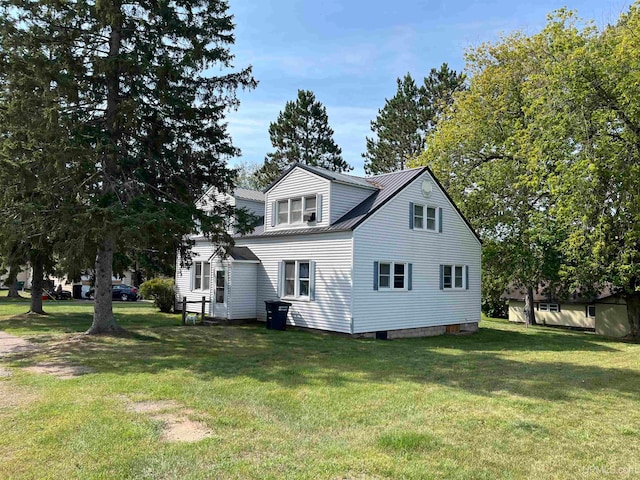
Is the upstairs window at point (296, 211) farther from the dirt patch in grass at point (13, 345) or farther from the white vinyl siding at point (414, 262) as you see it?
the dirt patch in grass at point (13, 345)

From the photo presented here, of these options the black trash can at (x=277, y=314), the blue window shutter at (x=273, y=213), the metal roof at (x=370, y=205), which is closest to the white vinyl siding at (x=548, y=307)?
the metal roof at (x=370, y=205)

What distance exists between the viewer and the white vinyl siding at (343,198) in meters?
17.5

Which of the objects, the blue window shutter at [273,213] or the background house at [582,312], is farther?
the background house at [582,312]

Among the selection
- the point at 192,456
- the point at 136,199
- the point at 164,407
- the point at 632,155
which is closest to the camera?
the point at 192,456

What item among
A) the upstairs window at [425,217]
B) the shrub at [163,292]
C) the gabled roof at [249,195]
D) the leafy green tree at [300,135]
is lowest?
the shrub at [163,292]

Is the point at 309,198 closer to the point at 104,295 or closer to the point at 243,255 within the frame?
the point at 243,255

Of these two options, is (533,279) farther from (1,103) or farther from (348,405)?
(1,103)

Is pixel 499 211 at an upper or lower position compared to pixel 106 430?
upper

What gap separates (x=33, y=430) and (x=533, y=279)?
2361cm

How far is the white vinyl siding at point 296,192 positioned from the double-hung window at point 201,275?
376 centimetres

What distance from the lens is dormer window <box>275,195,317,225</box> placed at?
18141 mm

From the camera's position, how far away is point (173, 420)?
247 inches

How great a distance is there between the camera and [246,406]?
7.01 m

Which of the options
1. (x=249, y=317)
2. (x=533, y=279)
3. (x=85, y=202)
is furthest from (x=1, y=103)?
(x=533, y=279)
